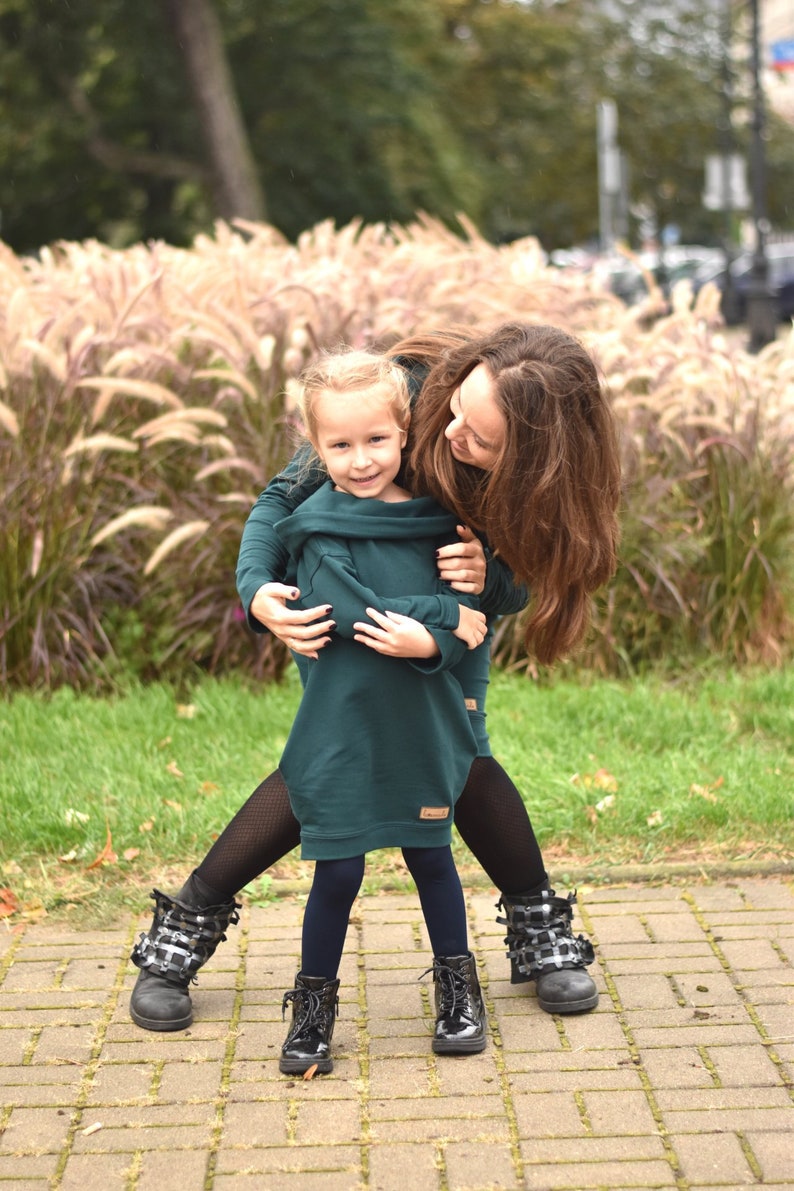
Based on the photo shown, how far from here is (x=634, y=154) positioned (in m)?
41.1

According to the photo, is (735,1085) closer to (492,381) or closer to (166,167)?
(492,381)

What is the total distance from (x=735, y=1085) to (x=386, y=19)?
25.9 m

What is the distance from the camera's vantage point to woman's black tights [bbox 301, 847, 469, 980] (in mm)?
3139

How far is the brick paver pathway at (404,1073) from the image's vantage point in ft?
9.14

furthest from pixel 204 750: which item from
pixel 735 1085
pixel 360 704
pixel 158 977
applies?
pixel 735 1085

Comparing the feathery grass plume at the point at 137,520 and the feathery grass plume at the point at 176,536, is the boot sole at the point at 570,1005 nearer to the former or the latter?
the feathery grass plume at the point at 176,536

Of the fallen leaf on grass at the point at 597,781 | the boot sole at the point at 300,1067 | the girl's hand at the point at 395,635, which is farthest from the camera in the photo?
the fallen leaf on grass at the point at 597,781

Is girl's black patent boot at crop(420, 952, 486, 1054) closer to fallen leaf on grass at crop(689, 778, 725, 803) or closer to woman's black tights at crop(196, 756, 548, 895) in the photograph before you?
woman's black tights at crop(196, 756, 548, 895)

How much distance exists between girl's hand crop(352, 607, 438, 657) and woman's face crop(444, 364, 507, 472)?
36 centimetres

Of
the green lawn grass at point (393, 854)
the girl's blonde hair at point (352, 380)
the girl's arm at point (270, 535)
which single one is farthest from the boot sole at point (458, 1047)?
the girl's blonde hair at point (352, 380)

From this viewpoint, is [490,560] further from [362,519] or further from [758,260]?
[758,260]

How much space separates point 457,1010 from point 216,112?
64.4 feet

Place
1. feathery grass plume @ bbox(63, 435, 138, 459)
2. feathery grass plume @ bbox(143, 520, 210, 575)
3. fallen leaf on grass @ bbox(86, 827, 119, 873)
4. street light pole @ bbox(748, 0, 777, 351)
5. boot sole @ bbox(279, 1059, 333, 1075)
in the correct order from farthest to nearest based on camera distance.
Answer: street light pole @ bbox(748, 0, 777, 351)
feathery grass plume @ bbox(63, 435, 138, 459)
feathery grass plume @ bbox(143, 520, 210, 575)
fallen leaf on grass @ bbox(86, 827, 119, 873)
boot sole @ bbox(279, 1059, 333, 1075)

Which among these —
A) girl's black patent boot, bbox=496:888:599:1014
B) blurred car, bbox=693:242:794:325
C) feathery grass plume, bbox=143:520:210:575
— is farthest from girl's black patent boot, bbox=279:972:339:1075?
blurred car, bbox=693:242:794:325
